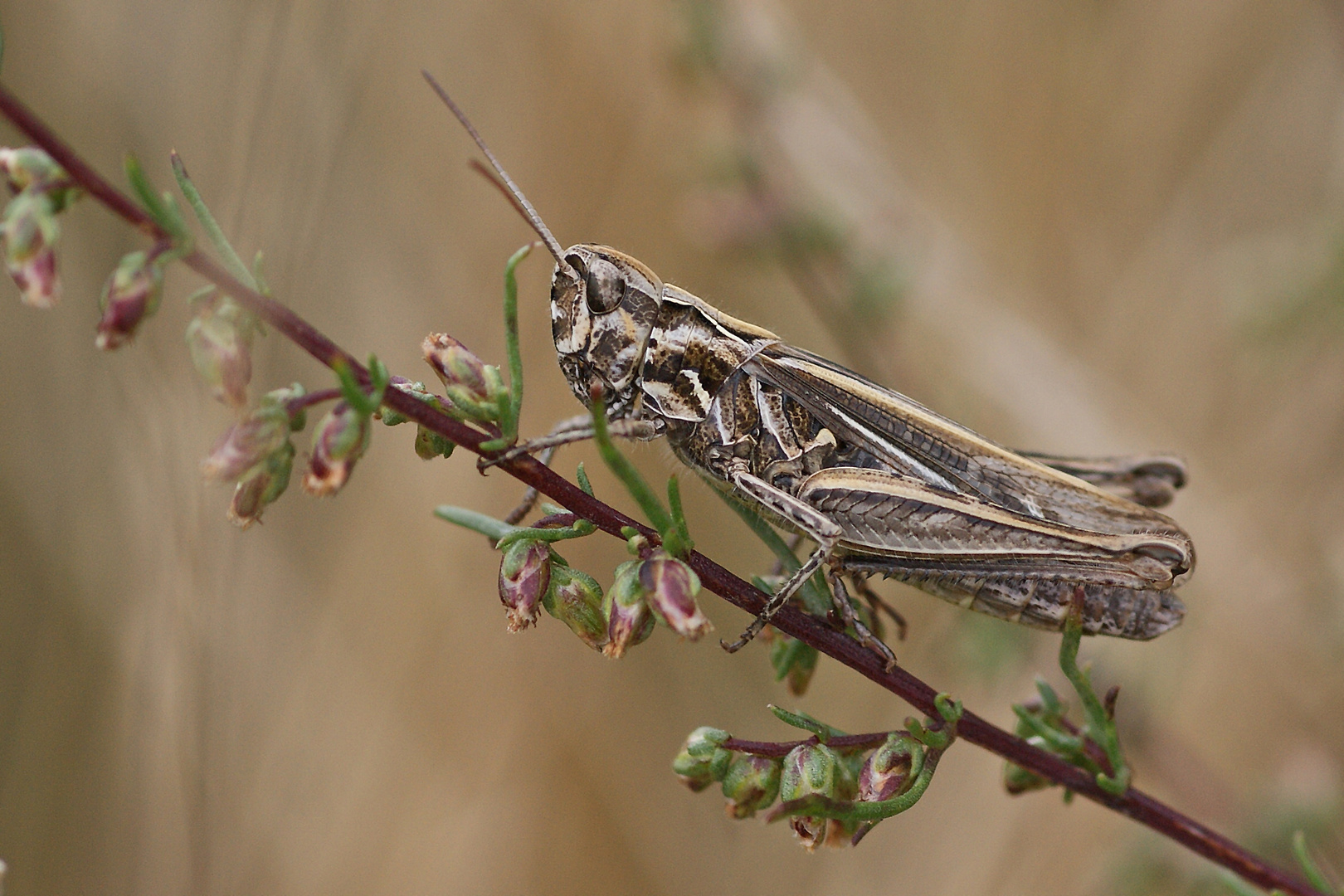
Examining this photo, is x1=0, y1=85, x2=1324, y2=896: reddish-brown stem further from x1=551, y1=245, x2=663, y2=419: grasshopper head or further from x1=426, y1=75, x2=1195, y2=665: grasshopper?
x1=551, y1=245, x2=663, y2=419: grasshopper head

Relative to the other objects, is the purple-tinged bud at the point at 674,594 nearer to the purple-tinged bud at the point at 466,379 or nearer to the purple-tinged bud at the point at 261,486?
the purple-tinged bud at the point at 466,379

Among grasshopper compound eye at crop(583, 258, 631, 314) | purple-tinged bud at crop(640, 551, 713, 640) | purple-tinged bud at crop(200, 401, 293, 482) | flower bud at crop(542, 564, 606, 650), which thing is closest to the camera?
purple-tinged bud at crop(200, 401, 293, 482)

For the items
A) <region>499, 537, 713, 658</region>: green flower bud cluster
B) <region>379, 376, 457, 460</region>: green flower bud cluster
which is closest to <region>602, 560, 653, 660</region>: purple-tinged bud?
<region>499, 537, 713, 658</region>: green flower bud cluster

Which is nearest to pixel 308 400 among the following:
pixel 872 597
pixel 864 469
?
pixel 872 597

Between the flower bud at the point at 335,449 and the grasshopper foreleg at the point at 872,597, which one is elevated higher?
the grasshopper foreleg at the point at 872,597

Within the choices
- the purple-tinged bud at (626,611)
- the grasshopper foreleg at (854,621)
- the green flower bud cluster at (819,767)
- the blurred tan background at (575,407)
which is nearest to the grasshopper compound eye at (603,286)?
the blurred tan background at (575,407)

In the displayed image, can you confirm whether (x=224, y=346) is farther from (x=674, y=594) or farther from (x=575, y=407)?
(x=575, y=407)

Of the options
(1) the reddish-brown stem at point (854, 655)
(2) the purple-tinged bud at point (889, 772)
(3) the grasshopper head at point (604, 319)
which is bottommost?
(2) the purple-tinged bud at point (889, 772)
